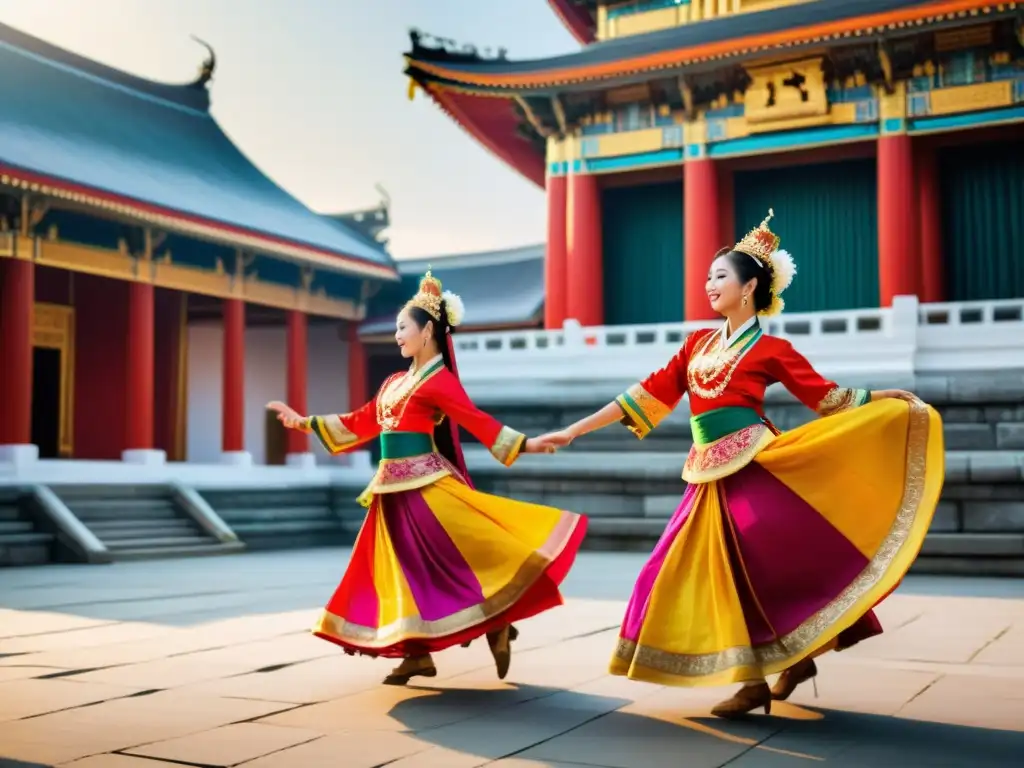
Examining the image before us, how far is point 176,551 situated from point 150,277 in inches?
185

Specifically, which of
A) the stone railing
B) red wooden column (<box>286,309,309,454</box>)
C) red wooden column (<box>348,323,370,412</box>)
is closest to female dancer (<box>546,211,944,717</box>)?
the stone railing

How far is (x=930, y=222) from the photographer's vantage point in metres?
15.3

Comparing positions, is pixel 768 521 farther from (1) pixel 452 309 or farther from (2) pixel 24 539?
(2) pixel 24 539

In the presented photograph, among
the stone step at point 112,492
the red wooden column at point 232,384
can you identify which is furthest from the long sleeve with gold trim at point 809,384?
the red wooden column at point 232,384

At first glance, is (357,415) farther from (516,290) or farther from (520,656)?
(516,290)

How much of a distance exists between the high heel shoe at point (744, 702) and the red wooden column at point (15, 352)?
11.3 m

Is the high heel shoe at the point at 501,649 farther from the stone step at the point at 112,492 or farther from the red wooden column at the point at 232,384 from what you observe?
the red wooden column at the point at 232,384

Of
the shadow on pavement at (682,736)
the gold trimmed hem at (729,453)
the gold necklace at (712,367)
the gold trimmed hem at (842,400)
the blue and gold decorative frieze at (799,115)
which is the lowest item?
the shadow on pavement at (682,736)

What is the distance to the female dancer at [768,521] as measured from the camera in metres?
3.94

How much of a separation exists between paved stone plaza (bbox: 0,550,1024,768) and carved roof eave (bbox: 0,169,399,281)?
7478 millimetres

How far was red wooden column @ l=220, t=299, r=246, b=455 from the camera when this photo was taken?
1692cm

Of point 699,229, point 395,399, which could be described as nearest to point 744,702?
point 395,399

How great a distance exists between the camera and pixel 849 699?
433cm

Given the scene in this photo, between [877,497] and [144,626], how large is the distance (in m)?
4.29
